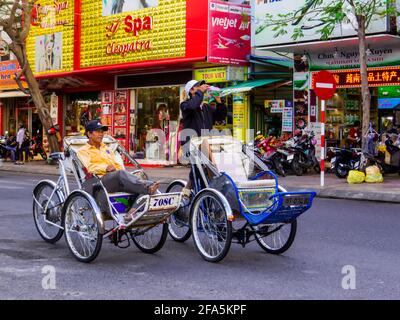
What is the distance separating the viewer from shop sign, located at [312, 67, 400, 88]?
56.9ft

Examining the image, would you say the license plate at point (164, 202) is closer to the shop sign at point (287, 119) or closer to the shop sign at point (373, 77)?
the shop sign at point (373, 77)

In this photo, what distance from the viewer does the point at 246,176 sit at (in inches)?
284

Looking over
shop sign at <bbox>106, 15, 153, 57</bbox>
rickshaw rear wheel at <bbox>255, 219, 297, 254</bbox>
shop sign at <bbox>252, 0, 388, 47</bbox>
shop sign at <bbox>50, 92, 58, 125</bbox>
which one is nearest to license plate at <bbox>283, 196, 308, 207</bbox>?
rickshaw rear wheel at <bbox>255, 219, 297, 254</bbox>

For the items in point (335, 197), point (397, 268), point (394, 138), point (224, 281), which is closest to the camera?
point (224, 281)

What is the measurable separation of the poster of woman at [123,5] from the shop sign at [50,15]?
236cm

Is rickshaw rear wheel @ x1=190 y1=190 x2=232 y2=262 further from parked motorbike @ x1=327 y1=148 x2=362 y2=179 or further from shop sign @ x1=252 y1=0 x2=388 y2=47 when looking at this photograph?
shop sign @ x1=252 y1=0 x2=388 y2=47

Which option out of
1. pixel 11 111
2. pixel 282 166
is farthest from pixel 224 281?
pixel 11 111

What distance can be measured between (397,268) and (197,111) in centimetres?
298

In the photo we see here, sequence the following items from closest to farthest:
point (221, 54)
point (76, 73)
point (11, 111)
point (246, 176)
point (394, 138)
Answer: point (246, 176) < point (394, 138) < point (221, 54) < point (76, 73) < point (11, 111)

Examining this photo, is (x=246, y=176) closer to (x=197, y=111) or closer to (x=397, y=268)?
(x=197, y=111)

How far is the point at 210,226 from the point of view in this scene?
6559mm

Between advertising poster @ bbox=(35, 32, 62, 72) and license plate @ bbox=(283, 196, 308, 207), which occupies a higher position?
advertising poster @ bbox=(35, 32, 62, 72)

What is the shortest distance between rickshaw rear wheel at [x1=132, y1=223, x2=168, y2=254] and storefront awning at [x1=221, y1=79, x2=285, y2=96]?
500 inches

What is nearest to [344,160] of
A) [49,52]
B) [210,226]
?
[210,226]
